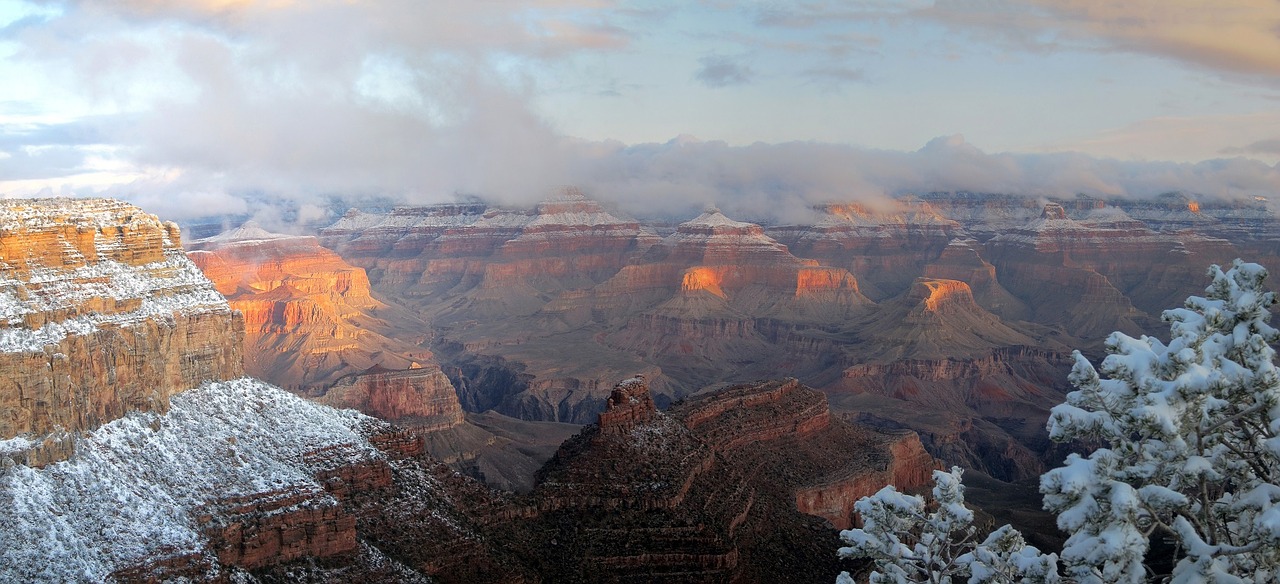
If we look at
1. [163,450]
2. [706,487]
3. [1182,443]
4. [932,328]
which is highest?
[1182,443]

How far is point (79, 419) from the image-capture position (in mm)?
31047

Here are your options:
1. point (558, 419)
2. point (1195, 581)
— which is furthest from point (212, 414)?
point (558, 419)

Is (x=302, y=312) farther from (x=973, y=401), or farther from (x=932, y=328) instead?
(x=973, y=401)

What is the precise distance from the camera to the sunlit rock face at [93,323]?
29.6m

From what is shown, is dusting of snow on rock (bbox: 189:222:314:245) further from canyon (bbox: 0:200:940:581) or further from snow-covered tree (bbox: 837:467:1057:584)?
snow-covered tree (bbox: 837:467:1057:584)

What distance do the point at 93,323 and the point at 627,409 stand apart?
2326cm

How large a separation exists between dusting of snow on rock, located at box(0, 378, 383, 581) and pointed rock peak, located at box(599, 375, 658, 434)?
40.2ft

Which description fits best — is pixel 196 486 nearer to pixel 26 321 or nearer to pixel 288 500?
pixel 288 500

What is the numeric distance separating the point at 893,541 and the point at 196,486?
22.3 meters

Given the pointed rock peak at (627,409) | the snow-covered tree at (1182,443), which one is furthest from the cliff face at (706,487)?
the snow-covered tree at (1182,443)

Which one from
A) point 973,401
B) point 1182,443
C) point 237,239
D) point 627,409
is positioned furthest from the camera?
point 237,239

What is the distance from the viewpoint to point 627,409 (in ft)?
159

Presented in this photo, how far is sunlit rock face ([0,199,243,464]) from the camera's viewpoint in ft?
97.1

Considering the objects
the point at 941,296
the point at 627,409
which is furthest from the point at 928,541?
the point at 941,296
